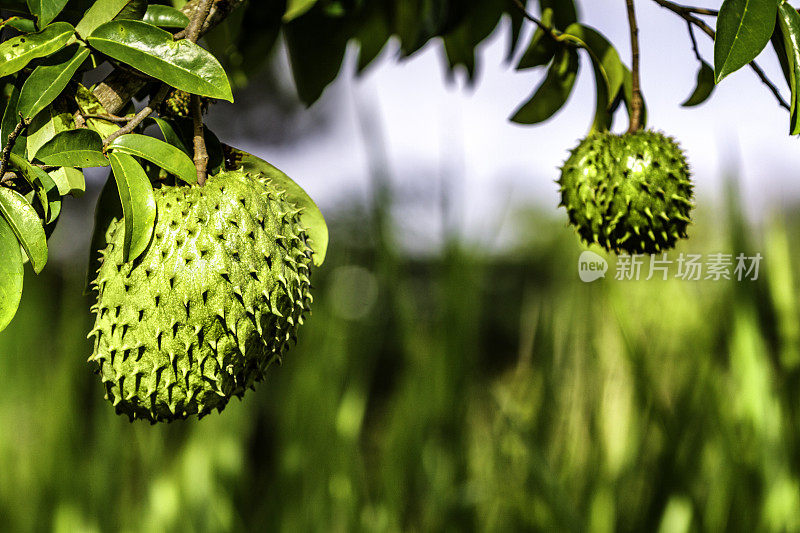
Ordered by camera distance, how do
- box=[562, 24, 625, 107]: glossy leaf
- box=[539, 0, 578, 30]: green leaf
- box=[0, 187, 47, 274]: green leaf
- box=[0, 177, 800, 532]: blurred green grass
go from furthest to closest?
box=[0, 177, 800, 532]: blurred green grass → box=[539, 0, 578, 30]: green leaf → box=[562, 24, 625, 107]: glossy leaf → box=[0, 187, 47, 274]: green leaf

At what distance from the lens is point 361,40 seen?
3.72 ft

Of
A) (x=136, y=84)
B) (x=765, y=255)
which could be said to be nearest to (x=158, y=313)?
(x=136, y=84)

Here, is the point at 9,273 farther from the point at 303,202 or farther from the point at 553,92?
the point at 553,92

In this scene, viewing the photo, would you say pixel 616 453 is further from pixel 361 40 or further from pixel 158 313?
pixel 158 313

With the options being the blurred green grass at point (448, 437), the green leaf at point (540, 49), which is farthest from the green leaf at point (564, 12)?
the blurred green grass at point (448, 437)

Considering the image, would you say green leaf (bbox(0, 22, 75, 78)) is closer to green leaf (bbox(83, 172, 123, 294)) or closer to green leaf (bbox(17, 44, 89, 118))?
green leaf (bbox(17, 44, 89, 118))

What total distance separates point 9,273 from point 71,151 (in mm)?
99

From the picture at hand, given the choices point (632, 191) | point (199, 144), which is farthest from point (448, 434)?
point (199, 144)

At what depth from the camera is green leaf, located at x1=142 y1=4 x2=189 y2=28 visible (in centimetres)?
56

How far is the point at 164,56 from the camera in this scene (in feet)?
1.60

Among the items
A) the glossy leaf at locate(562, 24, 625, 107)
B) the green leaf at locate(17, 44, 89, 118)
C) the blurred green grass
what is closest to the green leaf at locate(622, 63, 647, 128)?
the glossy leaf at locate(562, 24, 625, 107)

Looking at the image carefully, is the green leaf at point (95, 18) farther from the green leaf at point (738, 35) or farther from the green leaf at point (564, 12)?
the green leaf at point (564, 12)

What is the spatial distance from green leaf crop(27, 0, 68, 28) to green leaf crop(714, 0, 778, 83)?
1.74 ft

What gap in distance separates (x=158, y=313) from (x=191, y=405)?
0.33ft
